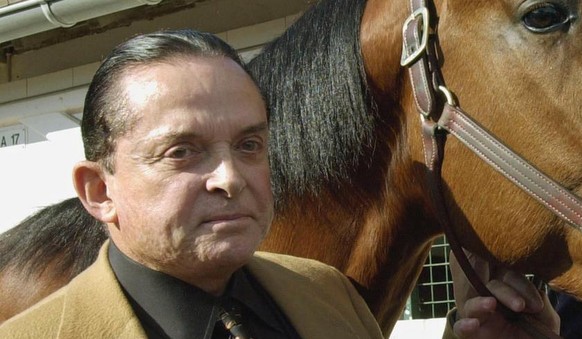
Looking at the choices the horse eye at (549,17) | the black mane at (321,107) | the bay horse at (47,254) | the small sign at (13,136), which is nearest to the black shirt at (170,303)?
the black mane at (321,107)

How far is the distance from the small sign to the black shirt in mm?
5417

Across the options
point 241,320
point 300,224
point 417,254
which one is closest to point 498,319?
point 417,254

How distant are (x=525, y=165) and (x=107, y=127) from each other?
1004 mm

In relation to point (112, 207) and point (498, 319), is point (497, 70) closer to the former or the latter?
point (498, 319)

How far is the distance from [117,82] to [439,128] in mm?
877

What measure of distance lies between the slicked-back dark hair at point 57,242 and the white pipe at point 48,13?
3069mm

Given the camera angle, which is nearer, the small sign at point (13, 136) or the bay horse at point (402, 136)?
the bay horse at point (402, 136)

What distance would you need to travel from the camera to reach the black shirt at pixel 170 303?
1644 millimetres

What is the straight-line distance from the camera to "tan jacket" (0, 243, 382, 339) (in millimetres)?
1568

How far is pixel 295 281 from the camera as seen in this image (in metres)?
1.97

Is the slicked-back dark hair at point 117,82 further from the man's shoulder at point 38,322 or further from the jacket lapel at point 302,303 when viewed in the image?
the jacket lapel at point 302,303

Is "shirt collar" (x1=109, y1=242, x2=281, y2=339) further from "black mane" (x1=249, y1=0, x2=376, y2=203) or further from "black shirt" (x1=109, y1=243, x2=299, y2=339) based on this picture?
"black mane" (x1=249, y1=0, x2=376, y2=203)

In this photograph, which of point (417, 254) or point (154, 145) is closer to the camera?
point (154, 145)

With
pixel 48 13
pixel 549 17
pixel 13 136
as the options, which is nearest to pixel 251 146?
pixel 549 17
